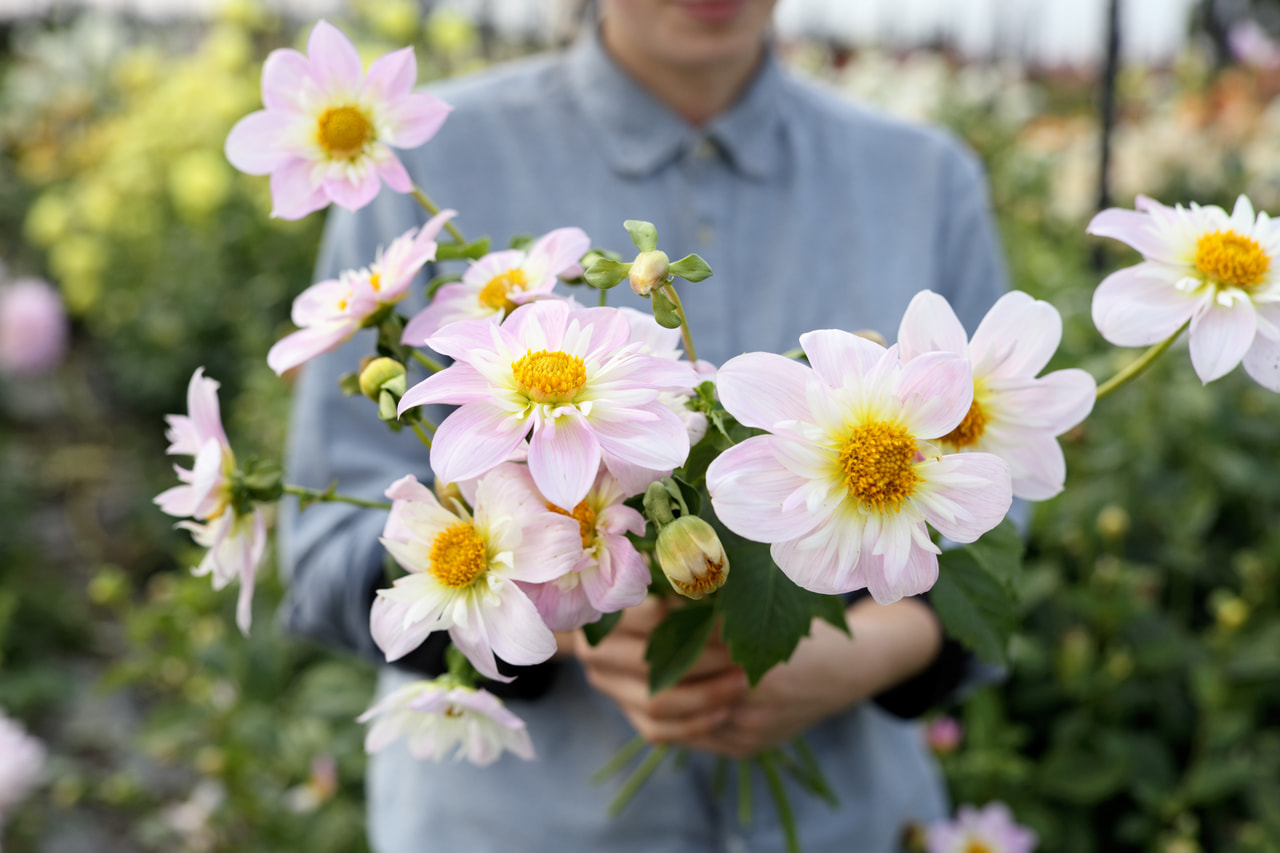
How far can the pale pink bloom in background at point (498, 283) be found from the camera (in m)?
0.42

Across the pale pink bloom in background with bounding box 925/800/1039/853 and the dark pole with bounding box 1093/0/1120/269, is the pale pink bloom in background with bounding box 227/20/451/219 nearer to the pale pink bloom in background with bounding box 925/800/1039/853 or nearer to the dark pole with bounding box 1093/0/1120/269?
the pale pink bloom in background with bounding box 925/800/1039/853

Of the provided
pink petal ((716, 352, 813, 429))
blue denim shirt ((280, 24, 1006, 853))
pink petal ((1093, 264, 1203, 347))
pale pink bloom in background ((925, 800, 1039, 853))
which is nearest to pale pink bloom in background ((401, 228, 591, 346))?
pink petal ((716, 352, 813, 429))

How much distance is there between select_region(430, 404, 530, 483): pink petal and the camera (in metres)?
0.34

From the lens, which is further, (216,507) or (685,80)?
(685,80)

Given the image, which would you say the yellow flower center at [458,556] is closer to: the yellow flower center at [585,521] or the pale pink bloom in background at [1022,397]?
the yellow flower center at [585,521]

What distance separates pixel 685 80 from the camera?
948mm

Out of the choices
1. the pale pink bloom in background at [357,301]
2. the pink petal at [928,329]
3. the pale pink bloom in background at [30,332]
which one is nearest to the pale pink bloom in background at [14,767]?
the pale pink bloom in background at [357,301]

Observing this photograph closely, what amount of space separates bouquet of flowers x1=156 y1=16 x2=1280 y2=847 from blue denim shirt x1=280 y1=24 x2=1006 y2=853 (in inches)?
14.5

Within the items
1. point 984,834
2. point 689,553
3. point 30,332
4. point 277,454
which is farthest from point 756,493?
point 30,332

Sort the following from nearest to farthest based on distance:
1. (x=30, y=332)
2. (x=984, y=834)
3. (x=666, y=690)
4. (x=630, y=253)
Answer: (x=666, y=690) < (x=630, y=253) < (x=984, y=834) < (x=30, y=332)

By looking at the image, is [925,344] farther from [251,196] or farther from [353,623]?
[251,196]

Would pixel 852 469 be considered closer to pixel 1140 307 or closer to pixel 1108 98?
pixel 1140 307

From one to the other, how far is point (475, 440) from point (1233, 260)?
30 cm

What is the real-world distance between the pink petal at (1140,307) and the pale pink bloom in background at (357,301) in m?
0.27
